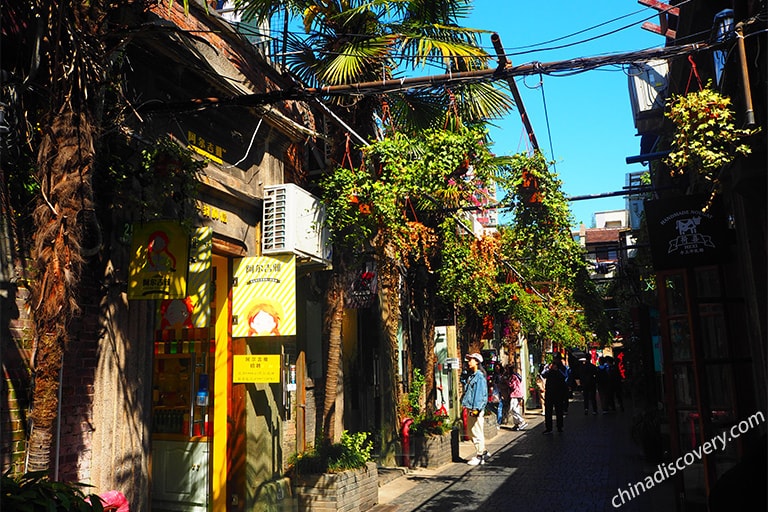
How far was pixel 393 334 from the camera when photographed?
12.7 metres

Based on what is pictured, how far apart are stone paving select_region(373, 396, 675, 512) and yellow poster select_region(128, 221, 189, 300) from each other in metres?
4.69

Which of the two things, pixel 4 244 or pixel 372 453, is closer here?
pixel 4 244

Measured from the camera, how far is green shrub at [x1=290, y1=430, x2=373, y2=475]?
28.9 ft

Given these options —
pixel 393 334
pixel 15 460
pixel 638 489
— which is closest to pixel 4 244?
pixel 15 460

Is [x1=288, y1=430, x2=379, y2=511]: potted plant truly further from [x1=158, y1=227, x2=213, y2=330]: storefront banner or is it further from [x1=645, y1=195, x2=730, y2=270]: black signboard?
[x1=645, y1=195, x2=730, y2=270]: black signboard

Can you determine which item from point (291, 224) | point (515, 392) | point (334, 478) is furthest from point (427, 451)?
point (515, 392)

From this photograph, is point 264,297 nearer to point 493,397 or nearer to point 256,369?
point 256,369

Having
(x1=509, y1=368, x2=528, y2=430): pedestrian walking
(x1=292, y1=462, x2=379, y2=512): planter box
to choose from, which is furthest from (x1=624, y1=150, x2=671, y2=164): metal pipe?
(x1=509, y1=368, x2=528, y2=430): pedestrian walking

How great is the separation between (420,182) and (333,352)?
2.77 metres

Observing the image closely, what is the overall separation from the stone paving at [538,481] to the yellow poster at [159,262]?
469 centimetres

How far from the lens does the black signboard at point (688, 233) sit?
727cm

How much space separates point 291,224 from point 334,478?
11.7ft

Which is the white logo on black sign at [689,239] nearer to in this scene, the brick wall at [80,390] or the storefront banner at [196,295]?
the storefront banner at [196,295]

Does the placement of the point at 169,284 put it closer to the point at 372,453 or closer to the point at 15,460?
the point at 15,460
